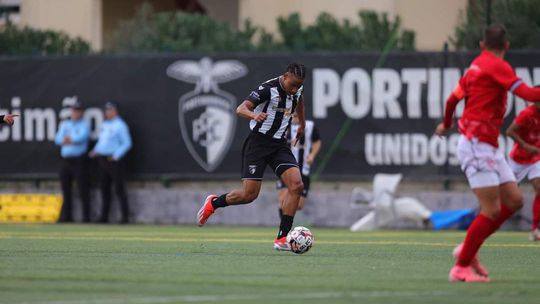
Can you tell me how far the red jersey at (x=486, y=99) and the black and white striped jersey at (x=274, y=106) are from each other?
4.23 metres

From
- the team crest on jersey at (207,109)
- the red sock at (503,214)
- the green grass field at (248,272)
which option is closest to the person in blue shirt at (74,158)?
the team crest on jersey at (207,109)

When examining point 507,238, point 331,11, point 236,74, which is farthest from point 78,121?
point 507,238

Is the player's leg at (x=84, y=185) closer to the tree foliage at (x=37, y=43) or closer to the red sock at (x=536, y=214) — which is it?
the tree foliage at (x=37, y=43)

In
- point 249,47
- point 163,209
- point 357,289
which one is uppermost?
point 249,47

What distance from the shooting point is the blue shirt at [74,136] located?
26.0 meters

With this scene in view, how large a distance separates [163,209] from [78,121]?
8.26ft

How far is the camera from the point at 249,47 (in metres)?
27.1

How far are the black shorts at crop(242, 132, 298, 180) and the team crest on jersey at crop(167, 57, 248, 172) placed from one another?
10141 mm

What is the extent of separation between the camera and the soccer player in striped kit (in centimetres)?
1472

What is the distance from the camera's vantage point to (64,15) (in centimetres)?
3438

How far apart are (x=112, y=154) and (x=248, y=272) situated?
14.7m

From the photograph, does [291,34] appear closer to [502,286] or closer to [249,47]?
[249,47]

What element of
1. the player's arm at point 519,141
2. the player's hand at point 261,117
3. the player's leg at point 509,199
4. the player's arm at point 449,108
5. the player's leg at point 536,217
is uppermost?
the player's arm at point 449,108

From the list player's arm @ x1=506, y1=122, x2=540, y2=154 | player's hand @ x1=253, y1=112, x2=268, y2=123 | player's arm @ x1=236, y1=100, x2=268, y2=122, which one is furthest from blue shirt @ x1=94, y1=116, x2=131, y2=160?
player's hand @ x1=253, y1=112, x2=268, y2=123
